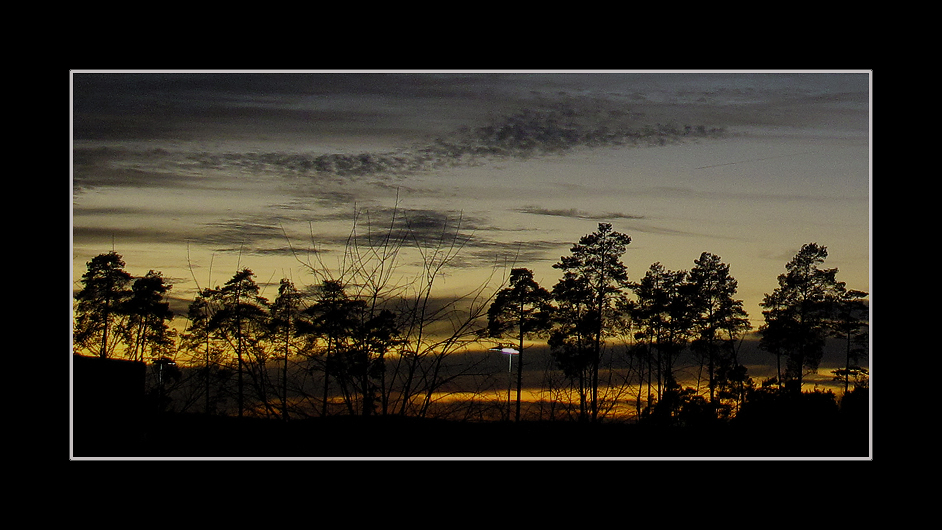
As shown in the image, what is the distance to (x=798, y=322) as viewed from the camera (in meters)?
6.35

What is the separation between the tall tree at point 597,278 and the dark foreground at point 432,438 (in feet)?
1.21

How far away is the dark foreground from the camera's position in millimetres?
4406

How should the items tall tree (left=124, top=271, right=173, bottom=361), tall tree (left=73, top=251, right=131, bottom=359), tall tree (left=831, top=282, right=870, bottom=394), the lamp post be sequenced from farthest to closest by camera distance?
tall tree (left=831, top=282, right=870, bottom=394) → tall tree (left=124, top=271, right=173, bottom=361) → tall tree (left=73, top=251, right=131, bottom=359) → the lamp post

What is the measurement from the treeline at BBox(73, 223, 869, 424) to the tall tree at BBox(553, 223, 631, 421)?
0.02 m

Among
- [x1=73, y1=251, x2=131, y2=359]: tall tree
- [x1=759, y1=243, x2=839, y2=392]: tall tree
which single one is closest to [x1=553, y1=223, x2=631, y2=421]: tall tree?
[x1=759, y1=243, x2=839, y2=392]: tall tree

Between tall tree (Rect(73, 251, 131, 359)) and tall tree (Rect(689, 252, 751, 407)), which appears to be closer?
tall tree (Rect(73, 251, 131, 359))

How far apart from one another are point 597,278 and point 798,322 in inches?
74.4

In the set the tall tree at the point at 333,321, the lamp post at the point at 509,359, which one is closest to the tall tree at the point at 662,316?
the lamp post at the point at 509,359

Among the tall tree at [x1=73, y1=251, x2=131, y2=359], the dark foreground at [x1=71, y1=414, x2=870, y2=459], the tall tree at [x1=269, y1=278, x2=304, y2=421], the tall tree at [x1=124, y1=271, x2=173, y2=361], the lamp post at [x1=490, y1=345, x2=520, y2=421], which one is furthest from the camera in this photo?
the tall tree at [x1=124, y1=271, x2=173, y2=361]

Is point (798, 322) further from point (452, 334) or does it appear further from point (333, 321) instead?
point (333, 321)

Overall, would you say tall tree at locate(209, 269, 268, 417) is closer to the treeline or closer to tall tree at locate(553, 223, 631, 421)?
the treeline

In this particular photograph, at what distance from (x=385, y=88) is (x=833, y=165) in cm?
304

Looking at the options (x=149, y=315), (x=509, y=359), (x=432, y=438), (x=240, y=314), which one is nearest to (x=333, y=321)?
(x=240, y=314)
